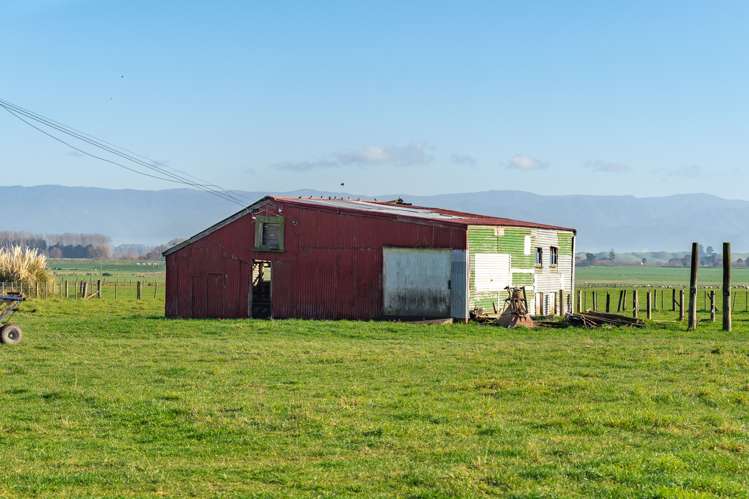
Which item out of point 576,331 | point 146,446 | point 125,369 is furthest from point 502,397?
point 576,331

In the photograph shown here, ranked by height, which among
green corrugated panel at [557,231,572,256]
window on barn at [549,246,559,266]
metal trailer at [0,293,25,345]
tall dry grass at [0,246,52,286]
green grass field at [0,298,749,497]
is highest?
green corrugated panel at [557,231,572,256]

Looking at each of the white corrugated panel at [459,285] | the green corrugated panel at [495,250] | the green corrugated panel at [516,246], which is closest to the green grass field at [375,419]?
the white corrugated panel at [459,285]

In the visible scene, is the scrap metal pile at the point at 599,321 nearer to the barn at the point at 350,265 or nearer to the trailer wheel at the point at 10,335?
the barn at the point at 350,265

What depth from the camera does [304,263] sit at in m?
49.8

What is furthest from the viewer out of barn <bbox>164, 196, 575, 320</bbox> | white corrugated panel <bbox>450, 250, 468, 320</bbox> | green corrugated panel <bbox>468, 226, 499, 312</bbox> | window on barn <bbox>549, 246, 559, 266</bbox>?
window on barn <bbox>549, 246, 559, 266</bbox>

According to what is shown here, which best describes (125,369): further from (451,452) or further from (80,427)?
(451,452)

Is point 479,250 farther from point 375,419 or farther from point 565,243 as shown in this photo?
point 375,419

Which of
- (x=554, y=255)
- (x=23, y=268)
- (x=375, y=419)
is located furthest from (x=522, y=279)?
(x=375, y=419)

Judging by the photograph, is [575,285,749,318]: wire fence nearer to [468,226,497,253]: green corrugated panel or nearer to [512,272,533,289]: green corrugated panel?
[512,272,533,289]: green corrugated panel

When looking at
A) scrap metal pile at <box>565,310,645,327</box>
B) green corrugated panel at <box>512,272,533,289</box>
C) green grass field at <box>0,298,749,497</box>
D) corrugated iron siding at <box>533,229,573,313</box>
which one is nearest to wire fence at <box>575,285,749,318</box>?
corrugated iron siding at <box>533,229,573,313</box>

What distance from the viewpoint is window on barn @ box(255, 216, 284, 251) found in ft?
166

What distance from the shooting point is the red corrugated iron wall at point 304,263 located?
158ft

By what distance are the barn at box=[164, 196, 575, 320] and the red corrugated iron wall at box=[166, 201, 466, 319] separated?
46mm

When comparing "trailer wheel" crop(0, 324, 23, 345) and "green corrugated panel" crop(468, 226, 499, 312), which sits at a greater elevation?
"green corrugated panel" crop(468, 226, 499, 312)
